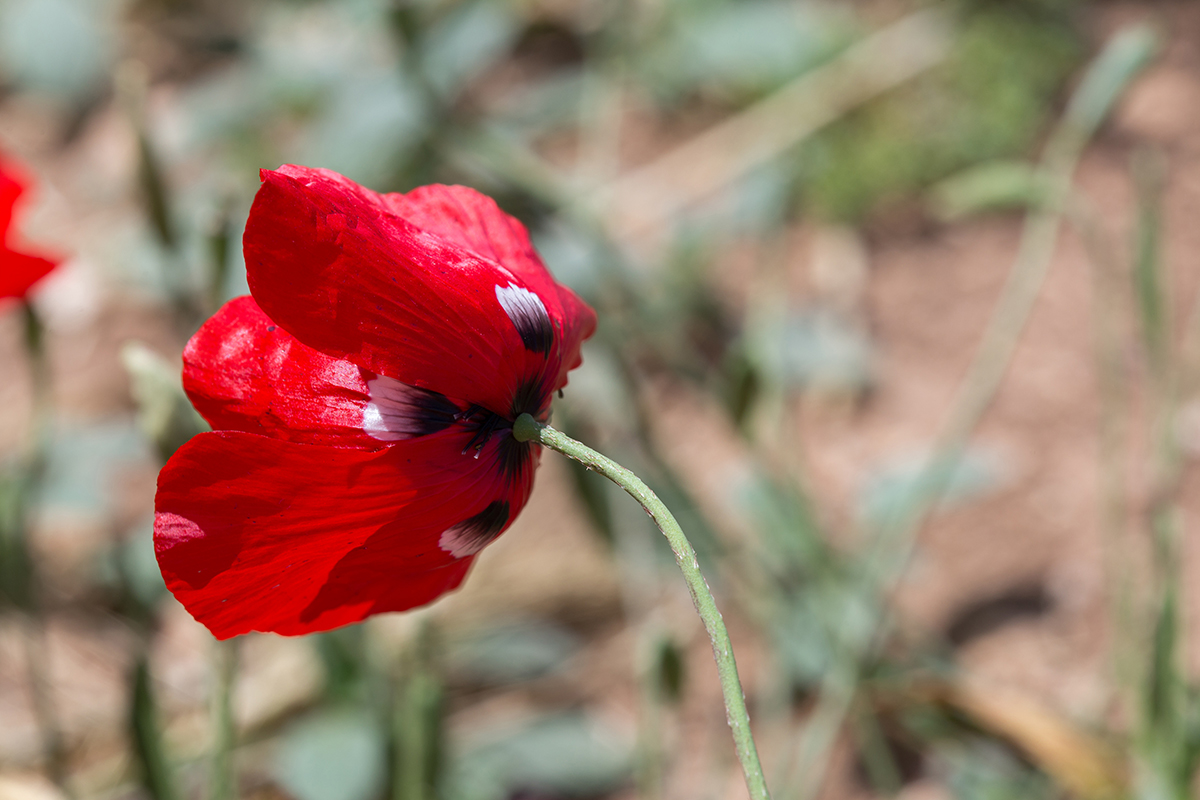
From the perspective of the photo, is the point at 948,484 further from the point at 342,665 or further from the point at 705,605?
the point at 705,605

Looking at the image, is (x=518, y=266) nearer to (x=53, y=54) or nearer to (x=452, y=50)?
(x=452, y=50)

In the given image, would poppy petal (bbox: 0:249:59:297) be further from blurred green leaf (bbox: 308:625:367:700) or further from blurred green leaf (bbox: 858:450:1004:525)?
blurred green leaf (bbox: 858:450:1004:525)

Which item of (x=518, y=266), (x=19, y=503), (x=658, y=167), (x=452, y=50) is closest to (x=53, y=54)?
(x=452, y=50)

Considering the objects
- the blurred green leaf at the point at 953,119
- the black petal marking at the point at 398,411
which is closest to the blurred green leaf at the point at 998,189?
the black petal marking at the point at 398,411

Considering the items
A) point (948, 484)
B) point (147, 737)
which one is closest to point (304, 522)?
point (147, 737)

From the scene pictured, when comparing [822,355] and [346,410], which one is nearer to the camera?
[346,410]

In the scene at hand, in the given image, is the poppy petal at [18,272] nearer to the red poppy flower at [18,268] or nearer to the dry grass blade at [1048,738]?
the red poppy flower at [18,268]
